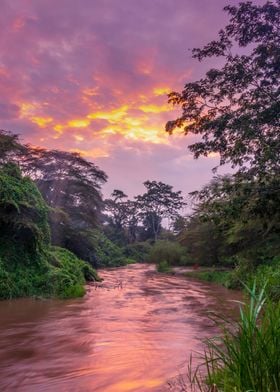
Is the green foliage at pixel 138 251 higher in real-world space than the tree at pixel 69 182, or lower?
lower

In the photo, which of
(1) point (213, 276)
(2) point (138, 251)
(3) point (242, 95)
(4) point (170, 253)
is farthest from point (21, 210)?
(2) point (138, 251)

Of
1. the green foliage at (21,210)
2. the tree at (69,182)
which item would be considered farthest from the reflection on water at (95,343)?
the tree at (69,182)

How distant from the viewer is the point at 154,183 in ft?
262

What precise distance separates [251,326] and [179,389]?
2133mm

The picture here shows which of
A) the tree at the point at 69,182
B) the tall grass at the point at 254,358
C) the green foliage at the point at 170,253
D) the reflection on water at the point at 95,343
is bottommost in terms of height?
the reflection on water at the point at 95,343

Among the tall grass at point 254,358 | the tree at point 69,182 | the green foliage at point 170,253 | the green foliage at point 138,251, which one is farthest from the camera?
the green foliage at point 138,251

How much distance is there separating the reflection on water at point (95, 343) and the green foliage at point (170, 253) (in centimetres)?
3299

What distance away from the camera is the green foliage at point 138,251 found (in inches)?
2542

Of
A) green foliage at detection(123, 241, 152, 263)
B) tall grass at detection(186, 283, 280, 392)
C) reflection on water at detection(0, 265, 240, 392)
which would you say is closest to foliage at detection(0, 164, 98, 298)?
reflection on water at detection(0, 265, 240, 392)

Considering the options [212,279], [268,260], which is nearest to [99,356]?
[268,260]

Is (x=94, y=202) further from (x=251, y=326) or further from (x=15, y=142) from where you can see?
(x=251, y=326)

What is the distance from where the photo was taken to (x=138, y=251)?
220ft

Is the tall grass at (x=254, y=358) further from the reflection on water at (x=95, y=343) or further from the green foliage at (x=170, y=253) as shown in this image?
the green foliage at (x=170, y=253)

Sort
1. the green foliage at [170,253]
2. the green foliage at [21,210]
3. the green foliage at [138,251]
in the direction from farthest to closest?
the green foliage at [138,251] < the green foliage at [170,253] < the green foliage at [21,210]
